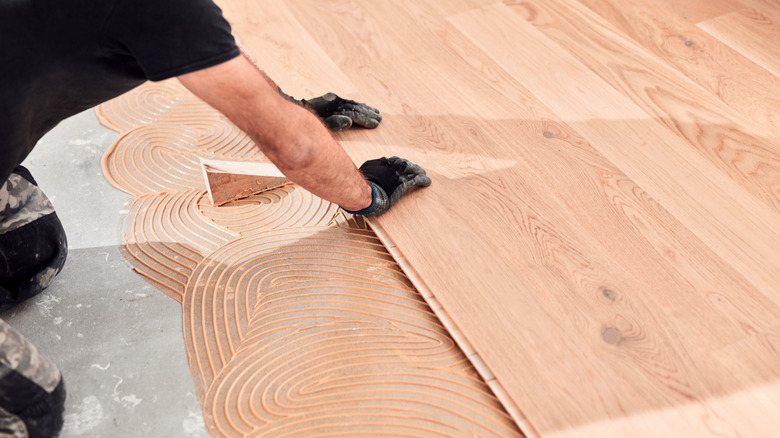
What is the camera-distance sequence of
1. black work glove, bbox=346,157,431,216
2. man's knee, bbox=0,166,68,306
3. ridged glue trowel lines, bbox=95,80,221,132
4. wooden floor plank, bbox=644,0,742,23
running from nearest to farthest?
man's knee, bbox=0,166,68,306, black work glove, bbox=346,157,431,216, ridged glue trowel lines, bbox=95,80,221,132, wooden floor plank, bbox=644,0,742,23

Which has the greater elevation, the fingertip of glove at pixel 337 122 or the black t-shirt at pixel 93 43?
the black t-shirt at pixel 93 43

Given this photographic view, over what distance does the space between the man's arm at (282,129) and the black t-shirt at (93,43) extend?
0.05 m

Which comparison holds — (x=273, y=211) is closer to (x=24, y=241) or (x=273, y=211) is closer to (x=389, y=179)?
(x=389, y=179)

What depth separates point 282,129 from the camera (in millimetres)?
1572

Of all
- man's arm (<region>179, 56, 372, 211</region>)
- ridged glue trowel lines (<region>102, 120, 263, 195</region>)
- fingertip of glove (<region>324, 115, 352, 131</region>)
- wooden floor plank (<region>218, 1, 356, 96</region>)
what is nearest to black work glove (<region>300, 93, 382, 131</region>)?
fingertip of glove (<region>324, 115, 352, 131</region>)

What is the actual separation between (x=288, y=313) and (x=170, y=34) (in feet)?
2.60

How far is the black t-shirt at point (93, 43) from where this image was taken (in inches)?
52.0

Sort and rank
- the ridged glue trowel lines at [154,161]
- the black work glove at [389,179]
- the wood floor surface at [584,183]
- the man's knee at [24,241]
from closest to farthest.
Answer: the wood floor surface at [584,183], the man's knee at [24,241], the black work glove at [389,179], the ridged glue trowel lines at [154,161]

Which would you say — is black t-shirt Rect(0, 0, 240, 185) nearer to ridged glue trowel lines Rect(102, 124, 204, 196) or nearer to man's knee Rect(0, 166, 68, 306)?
man's knee Rect(0, 166, 68, 306)

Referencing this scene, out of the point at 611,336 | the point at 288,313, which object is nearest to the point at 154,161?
the point at 288,313

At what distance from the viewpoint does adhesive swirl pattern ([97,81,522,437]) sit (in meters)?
1.59

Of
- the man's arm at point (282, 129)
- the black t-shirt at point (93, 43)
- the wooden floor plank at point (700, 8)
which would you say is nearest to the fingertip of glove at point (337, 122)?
the man's arm at point (282, 129)

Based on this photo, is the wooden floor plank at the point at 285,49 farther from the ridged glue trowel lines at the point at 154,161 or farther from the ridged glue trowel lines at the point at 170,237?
the ridged glue trowel lines at the point at 170,237

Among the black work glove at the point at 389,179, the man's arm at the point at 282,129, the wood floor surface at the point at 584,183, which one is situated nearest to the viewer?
the man's arm at the point at 282,129
